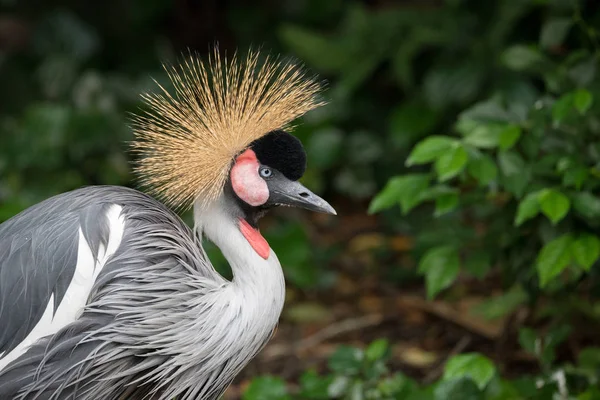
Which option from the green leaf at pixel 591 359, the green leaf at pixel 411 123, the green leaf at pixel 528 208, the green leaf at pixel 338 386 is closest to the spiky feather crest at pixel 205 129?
the green leaf at pixel 528 208

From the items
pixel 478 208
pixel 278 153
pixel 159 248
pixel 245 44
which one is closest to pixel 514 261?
pixel 478 208

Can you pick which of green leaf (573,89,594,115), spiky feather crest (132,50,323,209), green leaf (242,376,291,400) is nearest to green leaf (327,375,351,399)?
green leaf (242,376,291,400)

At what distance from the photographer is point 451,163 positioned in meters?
2.17

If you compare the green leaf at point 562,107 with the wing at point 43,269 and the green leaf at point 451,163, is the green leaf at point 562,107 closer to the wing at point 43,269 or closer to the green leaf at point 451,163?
the green leaf at point 451,163

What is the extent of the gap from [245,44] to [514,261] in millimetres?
2536

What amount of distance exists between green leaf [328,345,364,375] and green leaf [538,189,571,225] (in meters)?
0.67

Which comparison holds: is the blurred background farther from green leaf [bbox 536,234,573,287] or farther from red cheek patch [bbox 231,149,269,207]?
red cheek patch [bbox 231,149,269,207]

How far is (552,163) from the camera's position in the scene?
227cm

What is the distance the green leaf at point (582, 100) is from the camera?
2.14 metres

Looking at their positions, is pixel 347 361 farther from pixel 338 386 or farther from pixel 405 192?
pixel 405 192

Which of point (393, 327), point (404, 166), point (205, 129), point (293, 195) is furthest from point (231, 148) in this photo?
point (404, 166)

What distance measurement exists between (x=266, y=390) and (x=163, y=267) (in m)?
0.64

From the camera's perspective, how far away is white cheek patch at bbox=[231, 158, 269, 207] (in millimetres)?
2018

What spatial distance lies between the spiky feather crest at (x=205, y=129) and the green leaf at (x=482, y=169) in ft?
1.39
